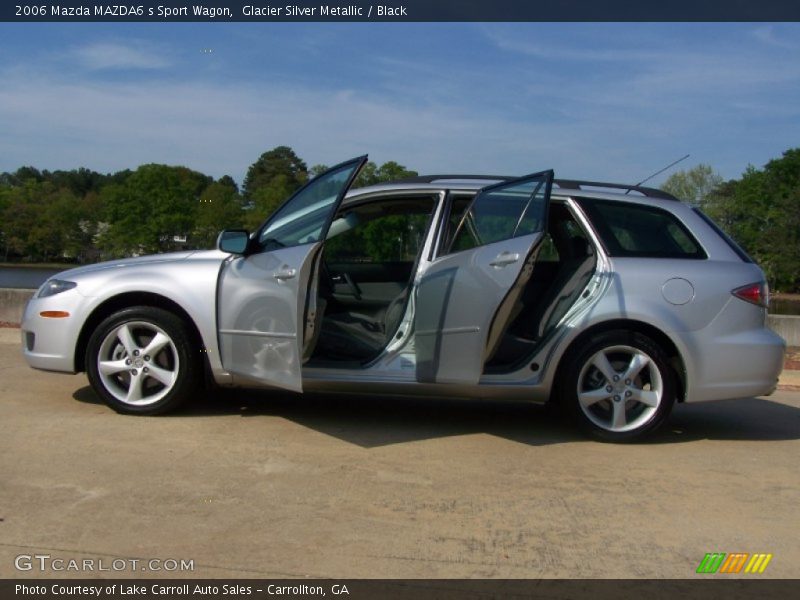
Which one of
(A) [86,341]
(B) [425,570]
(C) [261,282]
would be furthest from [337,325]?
(B) [425,570]

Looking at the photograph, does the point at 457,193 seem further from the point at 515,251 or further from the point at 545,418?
the point at 545,418

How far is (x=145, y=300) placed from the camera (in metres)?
5.82

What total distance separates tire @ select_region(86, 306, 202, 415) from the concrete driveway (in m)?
0.15

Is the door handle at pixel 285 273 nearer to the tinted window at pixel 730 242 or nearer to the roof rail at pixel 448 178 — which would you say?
the roof rail at pixel 448 178

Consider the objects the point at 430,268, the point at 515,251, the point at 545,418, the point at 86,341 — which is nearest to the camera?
the point at 515,251

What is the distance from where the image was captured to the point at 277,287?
5.32 metres

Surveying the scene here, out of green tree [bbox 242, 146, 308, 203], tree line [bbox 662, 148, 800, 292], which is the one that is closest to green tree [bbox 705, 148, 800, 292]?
tree line [bbox 662, 148, 800, 292]

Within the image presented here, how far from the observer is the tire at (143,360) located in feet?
18.6

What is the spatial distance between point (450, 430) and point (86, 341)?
8.61ft

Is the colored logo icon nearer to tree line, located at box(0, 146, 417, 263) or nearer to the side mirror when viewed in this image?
the side mirror

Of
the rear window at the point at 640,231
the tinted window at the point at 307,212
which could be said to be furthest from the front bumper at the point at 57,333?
the rear window at the point at 640,231

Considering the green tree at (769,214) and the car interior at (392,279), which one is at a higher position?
the green tree at (769,214)

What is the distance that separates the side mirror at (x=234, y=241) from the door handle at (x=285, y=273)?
38 cm

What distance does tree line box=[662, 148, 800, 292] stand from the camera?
5112 cm
